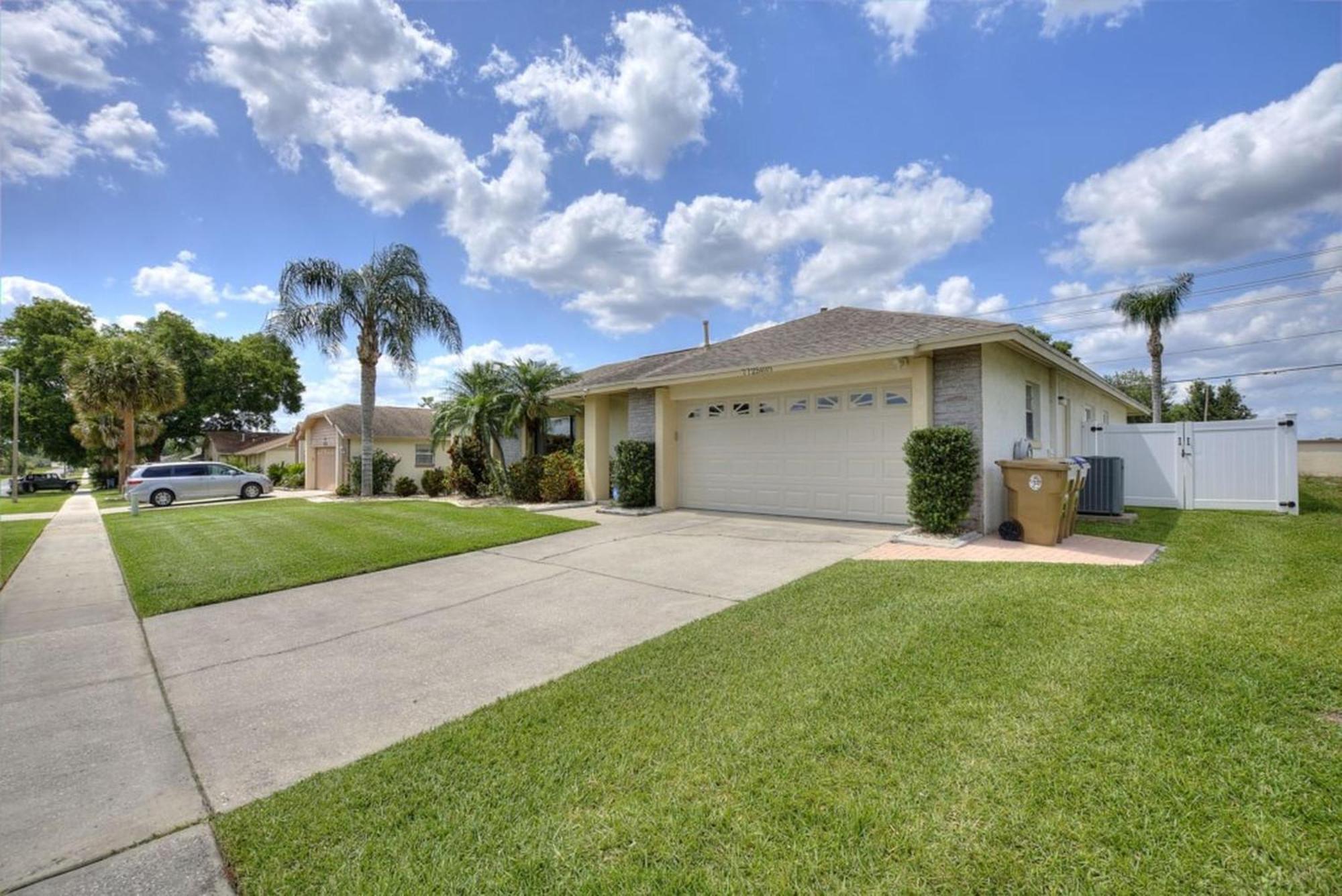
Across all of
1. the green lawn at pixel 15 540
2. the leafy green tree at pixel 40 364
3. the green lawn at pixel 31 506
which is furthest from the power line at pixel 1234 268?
the leafy green tree at pixel 40 364

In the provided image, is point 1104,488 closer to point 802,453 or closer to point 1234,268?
point 802,453

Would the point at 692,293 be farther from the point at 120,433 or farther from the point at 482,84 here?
the point at 120,433

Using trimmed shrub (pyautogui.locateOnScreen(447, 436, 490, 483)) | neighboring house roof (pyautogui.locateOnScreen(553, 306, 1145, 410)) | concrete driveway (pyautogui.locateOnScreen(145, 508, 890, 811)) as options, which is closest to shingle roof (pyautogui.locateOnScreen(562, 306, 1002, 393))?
neighboring house roof (pyautogui.locateOnScreen(553, 306, 1145, 410))

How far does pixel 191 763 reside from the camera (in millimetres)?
2959

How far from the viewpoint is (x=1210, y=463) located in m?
11.4

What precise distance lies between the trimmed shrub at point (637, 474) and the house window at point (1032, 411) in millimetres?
7629

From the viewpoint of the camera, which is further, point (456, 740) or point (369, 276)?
point (369, 276)

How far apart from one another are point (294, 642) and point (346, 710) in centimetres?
182

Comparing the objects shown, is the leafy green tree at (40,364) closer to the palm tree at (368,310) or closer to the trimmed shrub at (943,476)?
the palm tree at (368,310)

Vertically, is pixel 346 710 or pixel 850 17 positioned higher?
pixel 850 17

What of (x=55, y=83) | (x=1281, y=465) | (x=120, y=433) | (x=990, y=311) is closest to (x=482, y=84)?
(x=55, y=83)

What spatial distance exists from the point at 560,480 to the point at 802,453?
7.00 m

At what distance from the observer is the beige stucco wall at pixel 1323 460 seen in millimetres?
23250

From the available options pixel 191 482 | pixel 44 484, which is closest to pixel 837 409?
pixel 191 482
